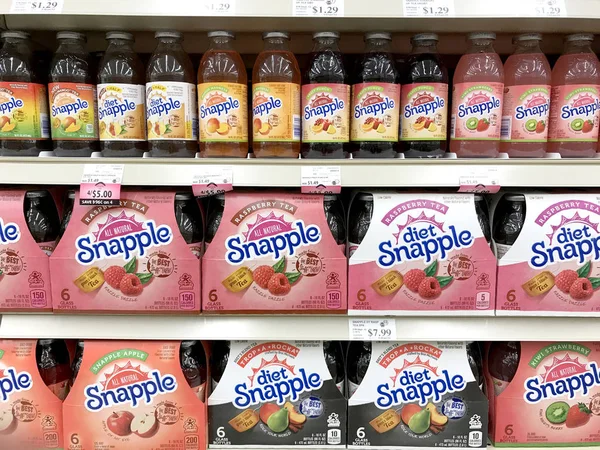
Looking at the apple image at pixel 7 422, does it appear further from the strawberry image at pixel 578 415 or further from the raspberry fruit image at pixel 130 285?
the strawberry image at pixel 578 415

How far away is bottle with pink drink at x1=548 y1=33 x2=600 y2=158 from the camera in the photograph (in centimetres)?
129

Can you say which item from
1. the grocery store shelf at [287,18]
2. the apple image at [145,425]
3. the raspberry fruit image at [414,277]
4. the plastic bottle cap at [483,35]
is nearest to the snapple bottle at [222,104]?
the grocery store shelf at [287,18]

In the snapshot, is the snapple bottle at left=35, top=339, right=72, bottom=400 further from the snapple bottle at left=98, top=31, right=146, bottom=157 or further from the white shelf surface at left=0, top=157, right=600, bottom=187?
the snapple bottle at left=98, top=31, right=146, bottom=157

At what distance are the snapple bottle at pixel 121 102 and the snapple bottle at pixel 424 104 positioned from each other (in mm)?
767

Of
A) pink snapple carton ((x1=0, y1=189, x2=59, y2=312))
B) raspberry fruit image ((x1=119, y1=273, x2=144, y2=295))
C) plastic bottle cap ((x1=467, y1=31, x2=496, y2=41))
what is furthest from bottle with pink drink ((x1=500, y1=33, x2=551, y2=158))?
pink snapple carton ((x1=0, y1=189, x2=59, y2=312))

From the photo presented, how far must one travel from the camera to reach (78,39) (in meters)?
1.34

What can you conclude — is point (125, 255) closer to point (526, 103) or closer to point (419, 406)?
point (419, 406)

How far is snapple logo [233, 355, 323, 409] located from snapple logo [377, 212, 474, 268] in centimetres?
41

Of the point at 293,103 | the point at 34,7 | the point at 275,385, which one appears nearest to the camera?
the point at 34,7

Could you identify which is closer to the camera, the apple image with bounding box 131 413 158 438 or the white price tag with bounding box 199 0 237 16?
the white price tag with bounding box 199 0 237 16

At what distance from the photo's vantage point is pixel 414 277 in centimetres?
129

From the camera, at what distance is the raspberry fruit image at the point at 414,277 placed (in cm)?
129

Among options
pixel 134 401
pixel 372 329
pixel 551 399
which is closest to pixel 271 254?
pixel 372 329

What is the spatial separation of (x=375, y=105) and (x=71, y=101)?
2.80 ft
